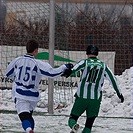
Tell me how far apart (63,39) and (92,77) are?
584cm

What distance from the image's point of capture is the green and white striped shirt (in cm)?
858

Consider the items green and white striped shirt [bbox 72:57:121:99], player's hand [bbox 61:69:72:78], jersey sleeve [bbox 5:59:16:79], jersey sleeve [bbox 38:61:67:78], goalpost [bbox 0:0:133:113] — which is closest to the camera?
jersey sleeve [bbox 38:61:67:78]

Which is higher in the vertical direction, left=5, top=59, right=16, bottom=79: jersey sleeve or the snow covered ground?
left=5, top=59, right=16, bottom=79: jersey sleeve

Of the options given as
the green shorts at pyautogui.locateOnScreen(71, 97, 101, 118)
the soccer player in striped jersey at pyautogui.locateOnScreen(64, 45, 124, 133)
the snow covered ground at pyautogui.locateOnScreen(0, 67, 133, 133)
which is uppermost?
the soccer player in striped jersey at pyautogui.locateOnScreen(64, 45, 124, 133)

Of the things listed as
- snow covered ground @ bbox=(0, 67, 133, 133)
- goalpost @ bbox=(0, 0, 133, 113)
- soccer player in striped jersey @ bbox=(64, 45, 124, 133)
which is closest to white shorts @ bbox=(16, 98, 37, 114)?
soccer player in striped jersey @ bbox=(64, 45, 124, 133)

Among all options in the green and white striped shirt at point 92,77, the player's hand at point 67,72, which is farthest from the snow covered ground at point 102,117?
the player's hand at point 67,72

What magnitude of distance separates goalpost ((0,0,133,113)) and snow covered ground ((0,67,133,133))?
0.48 metres

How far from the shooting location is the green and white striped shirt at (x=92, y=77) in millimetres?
8578

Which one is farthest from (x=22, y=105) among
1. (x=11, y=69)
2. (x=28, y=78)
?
(x=11, y=69)

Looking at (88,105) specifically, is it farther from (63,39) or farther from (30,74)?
(63,39)

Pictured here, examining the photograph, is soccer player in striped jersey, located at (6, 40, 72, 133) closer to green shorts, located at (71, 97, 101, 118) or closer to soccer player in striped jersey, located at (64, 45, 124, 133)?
soccer player in striped jersey, located at (64, 45, 124, 133)

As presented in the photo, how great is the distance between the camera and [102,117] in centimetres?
1273

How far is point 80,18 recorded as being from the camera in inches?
638

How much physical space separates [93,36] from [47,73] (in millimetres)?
7105
